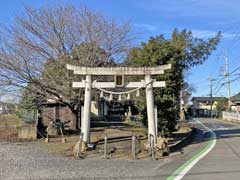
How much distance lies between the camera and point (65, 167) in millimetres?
11820

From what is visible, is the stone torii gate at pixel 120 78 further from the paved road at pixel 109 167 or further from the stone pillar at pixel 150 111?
the paved road at pixel 109 167

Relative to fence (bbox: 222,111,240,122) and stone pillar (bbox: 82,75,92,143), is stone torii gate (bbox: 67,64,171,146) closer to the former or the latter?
stone pillar (bbox: 82,75,92,143)

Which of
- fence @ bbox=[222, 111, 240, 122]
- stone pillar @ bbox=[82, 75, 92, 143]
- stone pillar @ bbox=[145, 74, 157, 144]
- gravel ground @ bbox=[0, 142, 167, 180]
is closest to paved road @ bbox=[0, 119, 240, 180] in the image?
gravel ground @ bbox=[0, 142, 167, 180]

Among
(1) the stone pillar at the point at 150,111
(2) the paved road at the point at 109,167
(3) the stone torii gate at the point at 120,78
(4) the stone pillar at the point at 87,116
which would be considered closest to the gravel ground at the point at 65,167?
(2) the paved road at the point at 109,167

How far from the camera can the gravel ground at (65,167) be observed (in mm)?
10156

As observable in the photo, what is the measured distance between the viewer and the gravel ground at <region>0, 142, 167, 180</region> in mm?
10156

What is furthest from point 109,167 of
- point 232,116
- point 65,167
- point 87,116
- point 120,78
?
point 232,116

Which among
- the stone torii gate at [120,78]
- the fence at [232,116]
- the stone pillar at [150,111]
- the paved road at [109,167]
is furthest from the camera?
the fence at [232,116]

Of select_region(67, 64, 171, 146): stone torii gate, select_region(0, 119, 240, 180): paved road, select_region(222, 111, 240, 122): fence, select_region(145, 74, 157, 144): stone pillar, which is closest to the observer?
select_region(0, 119, 240, 180): paved road

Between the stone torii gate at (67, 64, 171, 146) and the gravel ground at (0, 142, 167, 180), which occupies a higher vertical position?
the stone torii gate at (67, 64, 171, 146)

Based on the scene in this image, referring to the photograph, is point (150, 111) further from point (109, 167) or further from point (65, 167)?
point (65, 167)

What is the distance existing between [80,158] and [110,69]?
509 cm

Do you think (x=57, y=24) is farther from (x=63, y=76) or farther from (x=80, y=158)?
(x=80, y=158)

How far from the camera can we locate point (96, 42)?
2431cm
